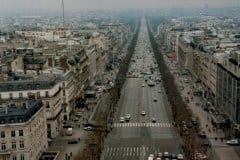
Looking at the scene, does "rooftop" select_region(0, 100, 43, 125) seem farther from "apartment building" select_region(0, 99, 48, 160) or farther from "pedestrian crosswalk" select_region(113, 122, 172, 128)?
"pedestrian crosswalk" select_region(113, 122, 172, 128)

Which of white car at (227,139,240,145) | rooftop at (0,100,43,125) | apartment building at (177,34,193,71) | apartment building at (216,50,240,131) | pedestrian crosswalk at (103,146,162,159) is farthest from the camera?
apartment building at (177,34,193,71)

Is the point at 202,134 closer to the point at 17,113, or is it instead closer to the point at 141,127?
the point at 141,127

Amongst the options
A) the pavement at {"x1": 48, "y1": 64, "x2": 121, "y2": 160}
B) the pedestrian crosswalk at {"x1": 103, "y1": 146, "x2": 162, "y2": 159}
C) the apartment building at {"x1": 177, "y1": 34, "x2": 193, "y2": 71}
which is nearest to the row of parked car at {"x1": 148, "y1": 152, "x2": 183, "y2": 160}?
the pedestrian crosswalk at {"x1": 103, "y1": 146, "x2": 162, "y2": 159}

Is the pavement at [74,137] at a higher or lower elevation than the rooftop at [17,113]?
lower

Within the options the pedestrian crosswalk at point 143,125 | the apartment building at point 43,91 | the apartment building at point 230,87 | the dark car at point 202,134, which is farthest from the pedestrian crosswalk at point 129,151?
the apartment building at point 230,87

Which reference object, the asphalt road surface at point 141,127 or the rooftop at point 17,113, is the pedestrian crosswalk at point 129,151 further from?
the rooftop at point 17,113

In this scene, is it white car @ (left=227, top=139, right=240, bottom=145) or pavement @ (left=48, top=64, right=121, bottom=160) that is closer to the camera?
pavement @ (left=48, top=64, right=121, bottom=160)

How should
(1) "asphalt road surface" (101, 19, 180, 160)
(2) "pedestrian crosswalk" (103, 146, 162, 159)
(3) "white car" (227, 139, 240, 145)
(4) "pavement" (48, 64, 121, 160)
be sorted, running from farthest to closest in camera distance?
(3) "white car" (227, 139, 240, 145)
(1) "asphalt road surface" (101, 19, 180, 160)
(4) "pavement" (48, 64, 121, 160)
(2) "pedestrian crosswalk" (103, 146, 162, 159)

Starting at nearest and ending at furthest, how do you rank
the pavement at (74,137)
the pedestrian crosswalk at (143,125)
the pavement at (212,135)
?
1. the pavement at (212,135)
2. the pavement at (74,137)
3. the pedestrian crosswalk at (143,125)

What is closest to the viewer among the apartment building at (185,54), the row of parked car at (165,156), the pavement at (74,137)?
the row of parked car at (165,156)
